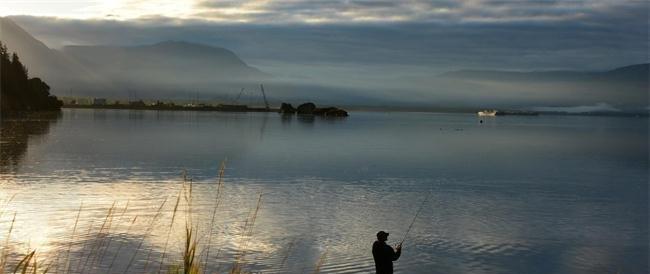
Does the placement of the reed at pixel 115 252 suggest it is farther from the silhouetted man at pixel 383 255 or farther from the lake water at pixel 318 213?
the silhouetted man at pixel 383 255

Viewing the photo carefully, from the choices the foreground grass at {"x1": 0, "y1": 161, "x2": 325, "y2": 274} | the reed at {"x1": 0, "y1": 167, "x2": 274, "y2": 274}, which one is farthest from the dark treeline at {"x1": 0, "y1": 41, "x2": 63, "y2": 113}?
the foreground grass at {"x1": 0, "y1": 161, "x2": 325, "y2": 274}

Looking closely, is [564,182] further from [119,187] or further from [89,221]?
[89,221]

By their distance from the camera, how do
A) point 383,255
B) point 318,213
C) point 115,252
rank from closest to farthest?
point 383,255
point 115,252
point 318,213

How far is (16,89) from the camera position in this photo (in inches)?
6398

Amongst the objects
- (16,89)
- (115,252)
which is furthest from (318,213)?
(16,89)

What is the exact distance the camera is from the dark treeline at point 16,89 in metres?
155

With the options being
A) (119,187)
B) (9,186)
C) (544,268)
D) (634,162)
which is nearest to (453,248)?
(544,268)

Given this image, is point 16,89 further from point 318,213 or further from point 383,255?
point 383,255

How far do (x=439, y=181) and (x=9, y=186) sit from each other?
1933 cm

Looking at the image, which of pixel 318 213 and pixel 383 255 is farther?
pixel 318 213

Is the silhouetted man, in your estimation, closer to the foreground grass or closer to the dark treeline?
the foreground grass

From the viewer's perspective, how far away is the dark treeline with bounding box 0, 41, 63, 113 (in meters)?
155

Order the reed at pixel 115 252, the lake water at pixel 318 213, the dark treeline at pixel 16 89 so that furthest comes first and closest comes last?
the dark treeline at pixel 16 89
the lake water at pixel 318 213
the reed at pixel 115 252

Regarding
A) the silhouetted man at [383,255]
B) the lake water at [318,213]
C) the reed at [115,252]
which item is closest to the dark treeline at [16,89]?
the lake water at [318,213]
